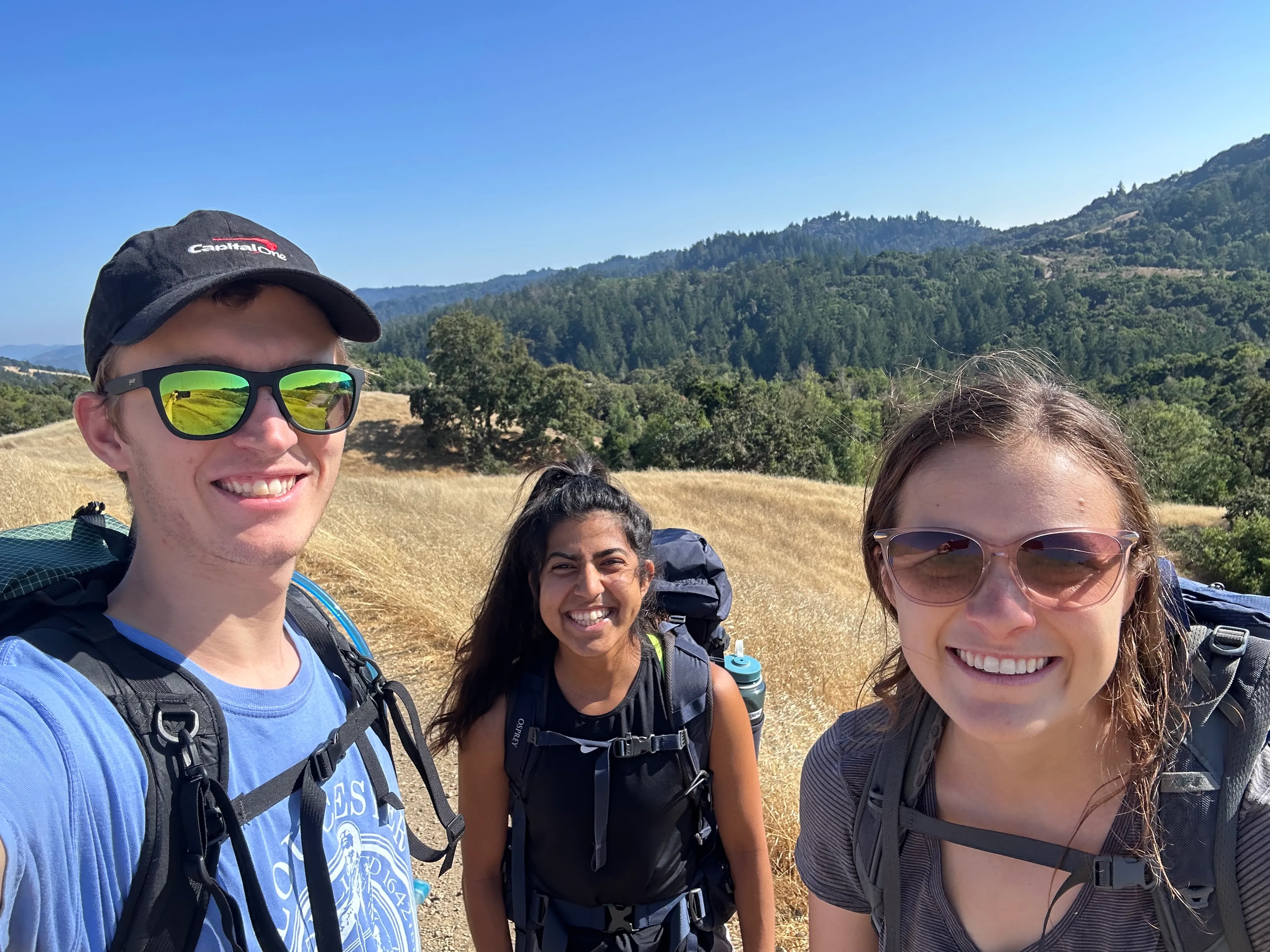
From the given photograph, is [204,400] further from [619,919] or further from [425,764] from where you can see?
[619,919]

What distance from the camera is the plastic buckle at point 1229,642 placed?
1.23m

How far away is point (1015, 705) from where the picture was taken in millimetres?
1204

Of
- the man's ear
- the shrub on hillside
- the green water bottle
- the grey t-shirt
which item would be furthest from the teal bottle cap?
the shrub on hillside

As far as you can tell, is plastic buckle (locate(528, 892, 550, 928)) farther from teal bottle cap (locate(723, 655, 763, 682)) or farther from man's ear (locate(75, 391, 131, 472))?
man's ear (locate(75, 391, 131, 472))

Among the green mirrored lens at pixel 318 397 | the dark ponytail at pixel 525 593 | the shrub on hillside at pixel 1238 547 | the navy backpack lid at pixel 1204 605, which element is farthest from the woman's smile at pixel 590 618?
the shrub on hillside at pixel 1238 547

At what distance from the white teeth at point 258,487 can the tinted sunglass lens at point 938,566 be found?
3.87 ft

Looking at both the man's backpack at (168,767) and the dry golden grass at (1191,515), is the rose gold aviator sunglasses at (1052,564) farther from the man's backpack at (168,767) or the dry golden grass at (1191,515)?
the dry golden grass at (1191,515)

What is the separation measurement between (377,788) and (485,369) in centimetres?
4231

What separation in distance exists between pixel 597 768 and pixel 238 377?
53.8 inches

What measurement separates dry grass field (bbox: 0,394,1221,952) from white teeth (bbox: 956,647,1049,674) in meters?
0.77

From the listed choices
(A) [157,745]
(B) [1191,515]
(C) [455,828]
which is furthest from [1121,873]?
(B) [1191,515]

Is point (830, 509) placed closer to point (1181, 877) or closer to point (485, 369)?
point (1181, 877)

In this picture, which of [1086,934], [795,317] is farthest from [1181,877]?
[795,317]

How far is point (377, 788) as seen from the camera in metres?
1.51
